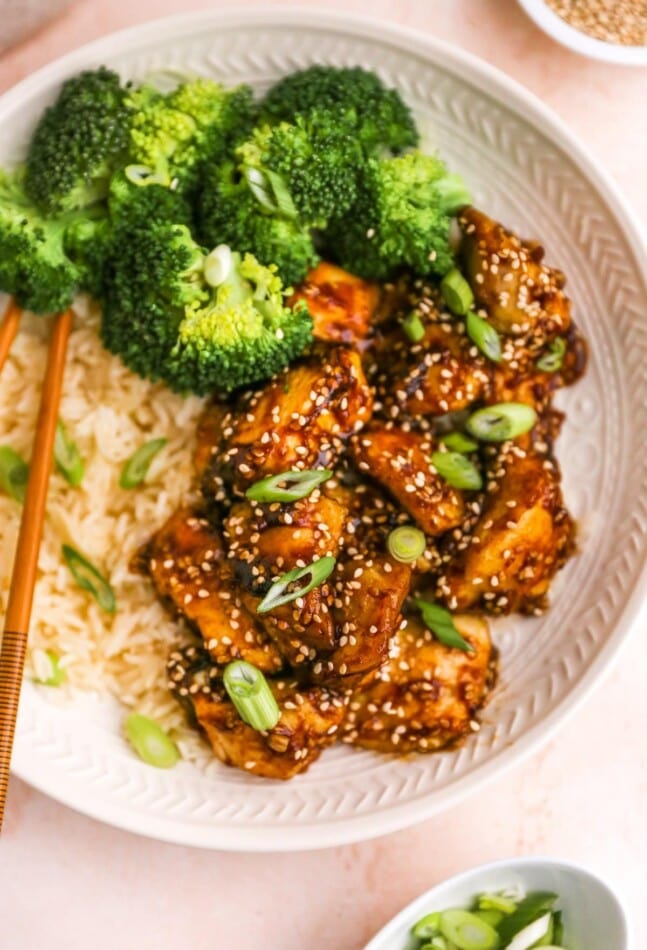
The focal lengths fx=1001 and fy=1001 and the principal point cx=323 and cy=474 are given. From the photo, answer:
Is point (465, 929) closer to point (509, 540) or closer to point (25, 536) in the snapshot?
point (509, 540)

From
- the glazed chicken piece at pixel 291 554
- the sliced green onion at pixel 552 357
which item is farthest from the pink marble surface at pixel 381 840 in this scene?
the glazed chicken piece at pixel 291 554

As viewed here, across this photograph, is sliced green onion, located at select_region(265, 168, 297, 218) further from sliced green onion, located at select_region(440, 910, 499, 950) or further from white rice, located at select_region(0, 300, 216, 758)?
sliced green onion, located at select_region(440, 910, 499, 950)

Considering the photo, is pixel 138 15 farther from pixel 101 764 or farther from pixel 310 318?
pixel 101 764

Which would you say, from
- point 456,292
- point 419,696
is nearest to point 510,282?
point 456,292

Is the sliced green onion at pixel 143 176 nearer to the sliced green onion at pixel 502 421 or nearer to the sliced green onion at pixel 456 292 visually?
the sliced green onion at pixel 456 292

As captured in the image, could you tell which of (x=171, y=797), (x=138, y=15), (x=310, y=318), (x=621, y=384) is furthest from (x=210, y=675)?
(x=138, y=15)

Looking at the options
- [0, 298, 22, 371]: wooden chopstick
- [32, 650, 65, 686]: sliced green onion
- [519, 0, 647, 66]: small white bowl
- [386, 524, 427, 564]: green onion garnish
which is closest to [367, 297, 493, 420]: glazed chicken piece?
[386, 524, 427, 564]: green onion garnish
